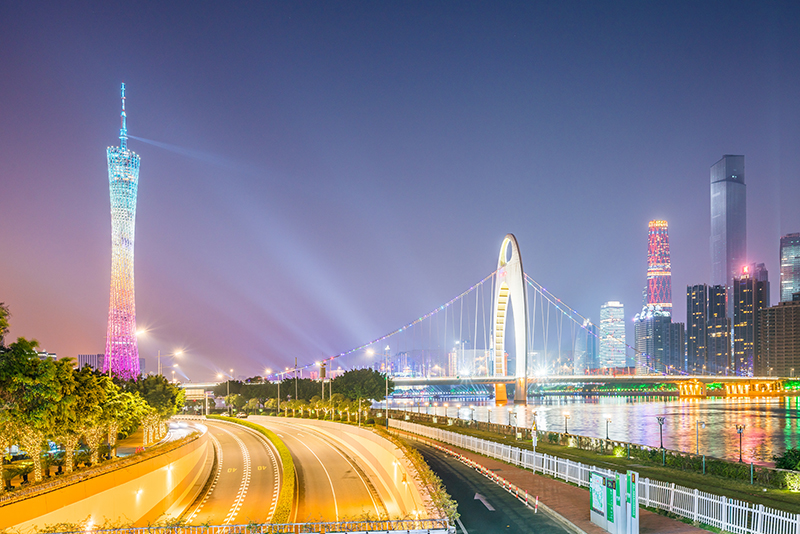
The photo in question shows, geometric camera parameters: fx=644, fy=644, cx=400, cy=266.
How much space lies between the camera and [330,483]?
3959 centimetres

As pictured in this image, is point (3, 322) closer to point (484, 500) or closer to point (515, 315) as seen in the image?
point (484, 500)

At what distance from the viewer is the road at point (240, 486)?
31.0 meters

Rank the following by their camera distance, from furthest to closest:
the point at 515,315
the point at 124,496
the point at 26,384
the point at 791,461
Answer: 1. the point at 515,315
2. the point at 124,496
3. the point at 791,461
4. the point at 26,384

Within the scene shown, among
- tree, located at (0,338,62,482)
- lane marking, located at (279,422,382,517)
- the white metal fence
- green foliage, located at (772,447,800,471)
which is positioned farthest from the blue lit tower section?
green foliage, located at (772,447,800,471)

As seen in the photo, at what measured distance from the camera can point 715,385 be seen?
17550 cm

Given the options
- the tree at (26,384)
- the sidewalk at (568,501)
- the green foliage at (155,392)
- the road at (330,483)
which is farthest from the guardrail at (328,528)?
the green foliage at (155,392)

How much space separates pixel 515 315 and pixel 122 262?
218ft

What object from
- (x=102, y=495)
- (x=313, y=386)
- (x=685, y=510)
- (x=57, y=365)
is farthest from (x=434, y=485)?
(x=313, y=386)

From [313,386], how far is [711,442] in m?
63.3

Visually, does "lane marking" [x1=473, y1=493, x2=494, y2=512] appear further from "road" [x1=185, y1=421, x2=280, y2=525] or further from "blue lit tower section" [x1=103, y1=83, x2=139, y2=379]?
"blue lit tower section" [x1=103, y1=83, x2=139, y2=379]

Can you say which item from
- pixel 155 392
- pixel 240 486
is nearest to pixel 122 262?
pixel 155 392

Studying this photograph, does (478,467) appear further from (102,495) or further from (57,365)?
(57,365)

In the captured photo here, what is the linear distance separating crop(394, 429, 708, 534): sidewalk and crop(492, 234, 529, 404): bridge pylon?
83.3m

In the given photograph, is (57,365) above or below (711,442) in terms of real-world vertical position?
above
